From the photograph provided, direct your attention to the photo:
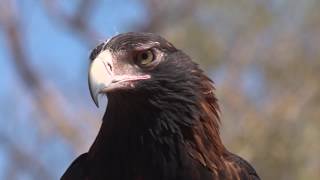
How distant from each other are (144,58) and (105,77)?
14.6 inches

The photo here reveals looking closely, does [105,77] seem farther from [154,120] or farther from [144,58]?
[154,120]

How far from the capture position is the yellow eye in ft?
19.9

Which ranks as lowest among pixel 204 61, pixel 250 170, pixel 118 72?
pixel 250 170

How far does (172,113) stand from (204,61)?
904cm

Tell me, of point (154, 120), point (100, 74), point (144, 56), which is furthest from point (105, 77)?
point (154, 120)

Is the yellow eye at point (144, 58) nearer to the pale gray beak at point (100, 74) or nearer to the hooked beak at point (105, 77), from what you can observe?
the hooked beak at point (105, 77)

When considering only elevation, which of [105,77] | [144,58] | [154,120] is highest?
[144,58]

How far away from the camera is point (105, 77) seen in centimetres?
580

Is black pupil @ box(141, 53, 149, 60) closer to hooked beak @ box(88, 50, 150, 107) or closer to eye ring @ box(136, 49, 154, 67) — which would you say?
Answer: eye ring @ box(136, 49, 154, 67)

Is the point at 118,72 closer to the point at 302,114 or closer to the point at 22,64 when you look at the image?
the point at 302,114

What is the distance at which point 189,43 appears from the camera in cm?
1492

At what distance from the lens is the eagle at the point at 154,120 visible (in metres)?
6.03

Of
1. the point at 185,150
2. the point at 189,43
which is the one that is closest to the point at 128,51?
the point at 185,150

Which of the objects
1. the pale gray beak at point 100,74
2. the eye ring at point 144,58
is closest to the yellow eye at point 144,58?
the eye ring at point 144,58
